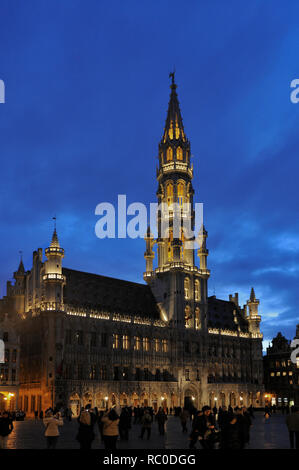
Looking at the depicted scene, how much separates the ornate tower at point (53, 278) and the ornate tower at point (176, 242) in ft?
83.5

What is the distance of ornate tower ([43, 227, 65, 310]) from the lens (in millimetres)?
81750

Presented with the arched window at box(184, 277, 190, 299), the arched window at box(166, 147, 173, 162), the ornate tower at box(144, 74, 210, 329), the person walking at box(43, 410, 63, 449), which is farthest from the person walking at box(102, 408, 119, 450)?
the arched window at box(166, 147, 173, 162)

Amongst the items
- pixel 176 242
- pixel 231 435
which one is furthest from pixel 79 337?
pixel 231 435

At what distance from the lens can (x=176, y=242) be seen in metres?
104

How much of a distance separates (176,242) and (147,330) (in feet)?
61.2

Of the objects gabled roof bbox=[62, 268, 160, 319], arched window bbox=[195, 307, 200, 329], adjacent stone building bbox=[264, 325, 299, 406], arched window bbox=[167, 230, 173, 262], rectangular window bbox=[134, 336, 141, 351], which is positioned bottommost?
adjacent stone building bbox=[264, 325, 299, 406]

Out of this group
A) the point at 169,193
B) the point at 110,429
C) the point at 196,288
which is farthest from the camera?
the point at 169,193

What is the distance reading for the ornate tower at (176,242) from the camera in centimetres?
10256

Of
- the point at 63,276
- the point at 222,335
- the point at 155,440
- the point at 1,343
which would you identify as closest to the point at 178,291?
the point at 222,335

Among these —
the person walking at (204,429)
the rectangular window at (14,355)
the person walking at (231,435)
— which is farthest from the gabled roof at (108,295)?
the person walking at (231,435)

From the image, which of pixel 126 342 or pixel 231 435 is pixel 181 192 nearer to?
pixel 126 342

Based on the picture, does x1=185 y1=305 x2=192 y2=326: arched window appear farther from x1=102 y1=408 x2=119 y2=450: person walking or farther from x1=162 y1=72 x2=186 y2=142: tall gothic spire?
x1=102 y1=408 x2=119 y2=450: person walking

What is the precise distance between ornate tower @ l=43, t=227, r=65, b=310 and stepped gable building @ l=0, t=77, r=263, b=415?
0.16 meters

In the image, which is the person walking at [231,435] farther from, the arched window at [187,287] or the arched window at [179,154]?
the arched window at [179,154]
